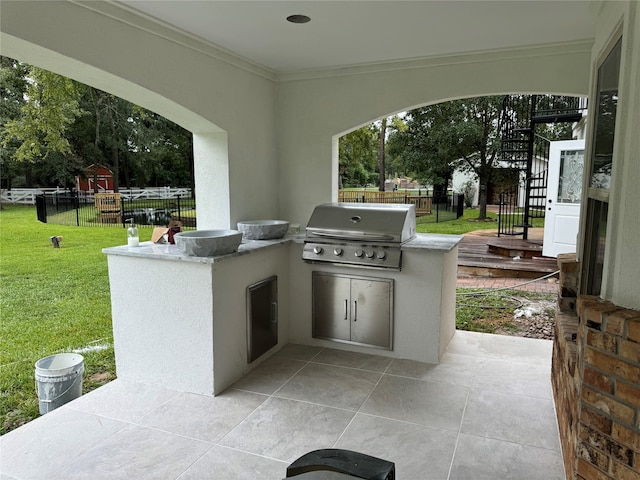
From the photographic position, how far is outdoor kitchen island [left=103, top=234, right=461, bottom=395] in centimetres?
311

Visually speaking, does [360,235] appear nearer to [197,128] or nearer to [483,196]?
[197,128]

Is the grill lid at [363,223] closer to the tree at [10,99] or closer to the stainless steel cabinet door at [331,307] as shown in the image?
the stainless steel cabinet door at [331,307]

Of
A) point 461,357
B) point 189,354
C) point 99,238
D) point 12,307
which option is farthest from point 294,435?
point 99,238

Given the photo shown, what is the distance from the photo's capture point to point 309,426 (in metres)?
2.74

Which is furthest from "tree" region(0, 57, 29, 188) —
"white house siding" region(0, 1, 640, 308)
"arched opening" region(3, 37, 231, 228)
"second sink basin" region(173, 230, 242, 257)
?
"second sink basin" region(173, 230, 242, 257)

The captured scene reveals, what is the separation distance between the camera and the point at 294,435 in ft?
8.68

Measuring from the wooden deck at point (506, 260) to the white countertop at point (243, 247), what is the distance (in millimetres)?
3347

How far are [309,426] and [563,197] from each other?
637 centimetres

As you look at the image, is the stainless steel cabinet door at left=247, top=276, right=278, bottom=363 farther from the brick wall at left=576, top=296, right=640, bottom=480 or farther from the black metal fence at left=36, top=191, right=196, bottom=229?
the black metal fence at left=36, top=191, right=196, bottom=229

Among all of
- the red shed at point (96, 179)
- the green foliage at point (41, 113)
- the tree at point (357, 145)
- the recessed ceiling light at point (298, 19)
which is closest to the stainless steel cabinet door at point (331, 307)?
the recessed ceiling light at point (298, 19)

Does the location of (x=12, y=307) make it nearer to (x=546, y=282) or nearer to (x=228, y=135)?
(x=228, y=135)

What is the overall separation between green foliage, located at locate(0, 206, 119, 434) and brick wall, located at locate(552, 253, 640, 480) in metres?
3.40

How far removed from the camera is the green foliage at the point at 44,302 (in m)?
3.77

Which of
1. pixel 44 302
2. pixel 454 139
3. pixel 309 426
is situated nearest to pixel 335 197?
pixel 309 426
